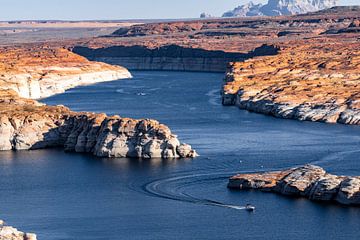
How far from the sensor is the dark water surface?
43.1 meters

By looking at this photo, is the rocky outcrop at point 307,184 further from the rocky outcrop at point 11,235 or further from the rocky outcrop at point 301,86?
the rocky outcrop at point 301,86

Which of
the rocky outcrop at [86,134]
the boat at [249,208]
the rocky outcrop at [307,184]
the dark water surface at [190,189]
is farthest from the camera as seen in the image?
the rocky outcrop at [86,134]

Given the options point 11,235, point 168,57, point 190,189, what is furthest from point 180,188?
point 168,57

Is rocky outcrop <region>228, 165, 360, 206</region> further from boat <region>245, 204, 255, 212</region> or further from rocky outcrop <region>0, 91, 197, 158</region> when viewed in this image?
rocky outcrop <region>0, 91, 197, 158</region>

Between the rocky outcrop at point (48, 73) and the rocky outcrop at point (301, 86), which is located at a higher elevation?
the rocky outcrop at point (301, 86)

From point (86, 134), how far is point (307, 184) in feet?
63.0

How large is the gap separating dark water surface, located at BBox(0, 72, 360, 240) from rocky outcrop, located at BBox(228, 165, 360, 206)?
70 centimetres

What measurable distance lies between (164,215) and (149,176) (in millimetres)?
9296

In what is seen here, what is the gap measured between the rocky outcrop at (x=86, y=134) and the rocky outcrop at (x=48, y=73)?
1122 inches

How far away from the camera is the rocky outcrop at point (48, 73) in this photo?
10568 centimetres

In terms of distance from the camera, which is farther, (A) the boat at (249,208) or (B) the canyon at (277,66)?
(B) the canyon at (277,66)

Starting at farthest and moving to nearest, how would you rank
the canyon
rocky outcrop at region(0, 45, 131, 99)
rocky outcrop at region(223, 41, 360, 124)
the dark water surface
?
rocky outcrop at region(0, 45, 131, 99) < the canyon < rocky outcrop at region(223, 41, 360, 124) < the dark water surface

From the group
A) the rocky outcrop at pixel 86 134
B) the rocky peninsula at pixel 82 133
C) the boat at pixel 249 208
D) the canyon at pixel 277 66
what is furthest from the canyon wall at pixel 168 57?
the boat at pixel 249 208

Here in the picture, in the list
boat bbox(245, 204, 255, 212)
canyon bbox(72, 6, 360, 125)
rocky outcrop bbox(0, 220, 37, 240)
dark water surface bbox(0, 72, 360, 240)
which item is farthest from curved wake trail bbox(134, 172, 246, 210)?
canyon bbox(72, 6, 360, 125)
